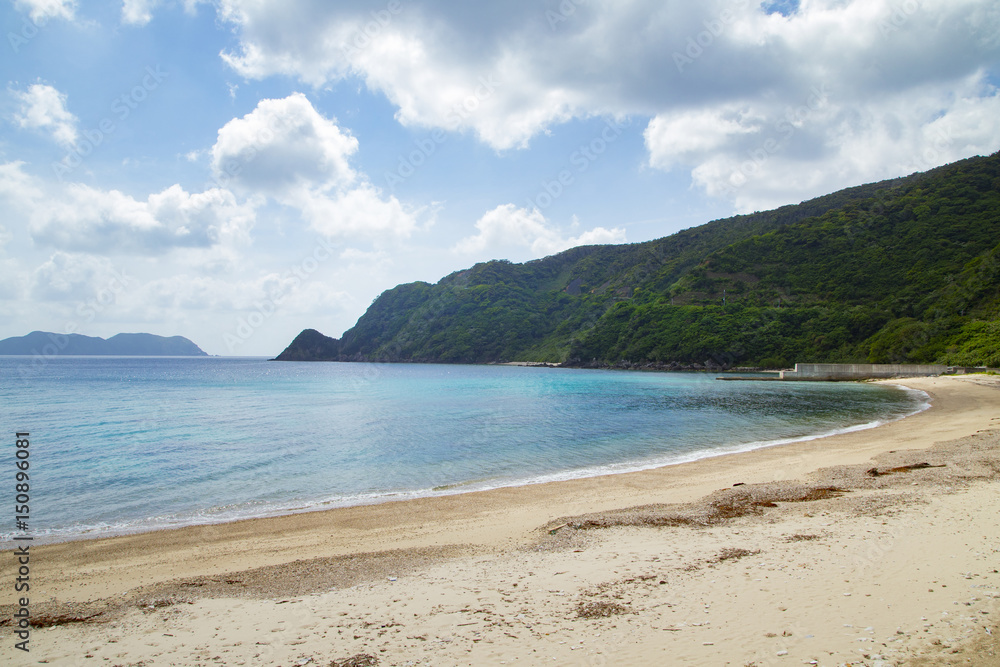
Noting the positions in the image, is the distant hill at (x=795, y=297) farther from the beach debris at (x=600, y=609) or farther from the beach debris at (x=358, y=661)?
the beach debris at (x=358, y=661)

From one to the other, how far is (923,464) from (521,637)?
12650 millimetres

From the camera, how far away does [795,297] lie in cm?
9394

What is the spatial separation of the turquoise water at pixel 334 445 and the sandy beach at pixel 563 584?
2849 mm

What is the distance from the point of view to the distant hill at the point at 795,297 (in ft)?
227

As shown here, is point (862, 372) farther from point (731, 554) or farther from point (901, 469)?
point (731, 554)

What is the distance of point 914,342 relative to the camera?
65.6m

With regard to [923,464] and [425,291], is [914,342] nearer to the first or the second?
[923,464]

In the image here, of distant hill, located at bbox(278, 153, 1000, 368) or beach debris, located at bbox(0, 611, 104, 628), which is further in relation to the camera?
distant hill, located at bbox(278, 153, 1000, 368)

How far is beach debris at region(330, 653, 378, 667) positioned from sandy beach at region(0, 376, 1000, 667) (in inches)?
1.4

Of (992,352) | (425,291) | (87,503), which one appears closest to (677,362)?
(992,352)

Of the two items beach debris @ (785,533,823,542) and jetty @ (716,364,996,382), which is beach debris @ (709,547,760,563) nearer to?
beach debris @ (785,533,823,542)

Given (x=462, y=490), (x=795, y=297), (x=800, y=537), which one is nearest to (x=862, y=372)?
(x=795, y=297)

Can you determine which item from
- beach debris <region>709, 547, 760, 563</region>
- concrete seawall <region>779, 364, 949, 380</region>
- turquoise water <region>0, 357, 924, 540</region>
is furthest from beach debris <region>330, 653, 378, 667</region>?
concrete seawall <region>779, 364, 949, 380</region>

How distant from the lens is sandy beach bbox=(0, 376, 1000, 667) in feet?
14.4
